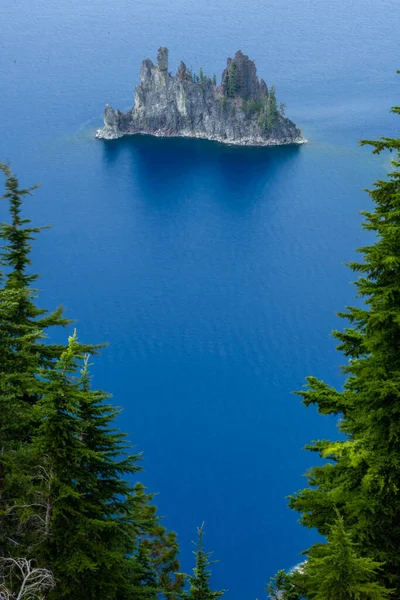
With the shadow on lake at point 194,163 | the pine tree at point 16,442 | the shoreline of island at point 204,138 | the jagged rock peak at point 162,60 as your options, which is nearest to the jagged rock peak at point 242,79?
the shoreline of island at point 204,138

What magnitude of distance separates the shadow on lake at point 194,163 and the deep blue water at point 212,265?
1.61ft

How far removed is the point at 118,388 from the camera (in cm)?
7175

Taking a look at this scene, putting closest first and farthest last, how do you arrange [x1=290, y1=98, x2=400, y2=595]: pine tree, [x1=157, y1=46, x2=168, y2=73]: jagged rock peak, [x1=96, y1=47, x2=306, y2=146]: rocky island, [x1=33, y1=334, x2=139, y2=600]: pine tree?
1. [x1=290, y1=98, x2=400, y2=595]: pine tree
2. [x1=33, y1=334, x2=139, y2=600]: pine tree
3. [x1=96, y1=47, x2=306, y2=146]: rocky island
4. [x1=157, y1=46, x2=168, y2=73]: jagged rock peak

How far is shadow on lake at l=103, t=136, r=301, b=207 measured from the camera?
Answer: 121 meters

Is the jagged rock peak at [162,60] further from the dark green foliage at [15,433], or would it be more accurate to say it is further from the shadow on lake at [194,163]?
the dark green foliage at [15,433]

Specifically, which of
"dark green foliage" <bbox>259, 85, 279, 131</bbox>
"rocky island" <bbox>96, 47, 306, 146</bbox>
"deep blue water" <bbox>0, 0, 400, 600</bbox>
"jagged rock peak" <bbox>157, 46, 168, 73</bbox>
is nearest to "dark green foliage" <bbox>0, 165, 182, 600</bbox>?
"deep blue water" <bbox>0, 0, 400, 600</bbox>

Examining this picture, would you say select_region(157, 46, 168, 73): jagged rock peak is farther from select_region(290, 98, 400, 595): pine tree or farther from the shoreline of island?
select_region(290, 98, 400, 595): pine tree

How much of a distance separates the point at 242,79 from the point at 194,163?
25.1 m

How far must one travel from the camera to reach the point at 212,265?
9681cm

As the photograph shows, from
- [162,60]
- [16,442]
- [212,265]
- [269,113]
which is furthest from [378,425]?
[162,60]

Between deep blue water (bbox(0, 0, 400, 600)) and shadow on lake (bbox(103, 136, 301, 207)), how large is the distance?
1.61 feet

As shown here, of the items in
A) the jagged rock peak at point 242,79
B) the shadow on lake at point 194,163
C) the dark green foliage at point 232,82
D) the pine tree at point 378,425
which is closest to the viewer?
the pine tree at point 378,425

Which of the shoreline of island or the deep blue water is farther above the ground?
the shoreline of island

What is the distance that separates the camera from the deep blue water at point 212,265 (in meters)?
60.4
